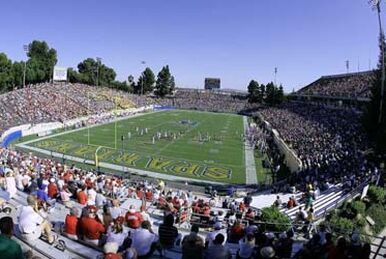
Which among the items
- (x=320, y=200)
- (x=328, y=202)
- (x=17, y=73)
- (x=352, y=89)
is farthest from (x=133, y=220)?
(x=17, y=73)

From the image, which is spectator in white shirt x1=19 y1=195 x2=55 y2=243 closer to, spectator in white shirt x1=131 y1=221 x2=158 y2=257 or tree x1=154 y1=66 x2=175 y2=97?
spectator in white shirt x1=131 y1=221 x2=158 y2=257

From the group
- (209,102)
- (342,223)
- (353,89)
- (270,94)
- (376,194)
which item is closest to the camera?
(342,223)

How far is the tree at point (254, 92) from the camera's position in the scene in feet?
390

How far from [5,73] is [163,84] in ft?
163

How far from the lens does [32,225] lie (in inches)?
321

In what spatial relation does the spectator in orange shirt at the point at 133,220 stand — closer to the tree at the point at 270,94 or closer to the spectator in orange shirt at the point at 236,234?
the spectator in orange shirt at the point at 236,234

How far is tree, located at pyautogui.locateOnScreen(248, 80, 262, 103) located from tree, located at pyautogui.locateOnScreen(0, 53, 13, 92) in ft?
208

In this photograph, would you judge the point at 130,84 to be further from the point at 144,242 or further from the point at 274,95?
the point at 144,242

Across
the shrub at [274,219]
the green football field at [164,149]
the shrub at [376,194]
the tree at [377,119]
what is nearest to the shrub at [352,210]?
the shrub at [376,194]

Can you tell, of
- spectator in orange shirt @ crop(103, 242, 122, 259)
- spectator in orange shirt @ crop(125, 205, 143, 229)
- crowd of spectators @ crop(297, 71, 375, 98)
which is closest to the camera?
spectator in orange shirt @ crop(103, 242, 122, 259)

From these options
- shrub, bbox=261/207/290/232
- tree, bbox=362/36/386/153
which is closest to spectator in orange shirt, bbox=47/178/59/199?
shrub, bbox=261/207/290/232

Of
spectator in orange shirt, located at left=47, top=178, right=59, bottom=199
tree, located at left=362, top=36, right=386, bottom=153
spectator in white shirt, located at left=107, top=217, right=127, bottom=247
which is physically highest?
tree, located at left=362, top=36, right=386, bottom=153

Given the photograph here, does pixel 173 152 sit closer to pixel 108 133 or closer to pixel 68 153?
pixel 68 153

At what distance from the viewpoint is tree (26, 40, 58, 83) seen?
94.3 meters
